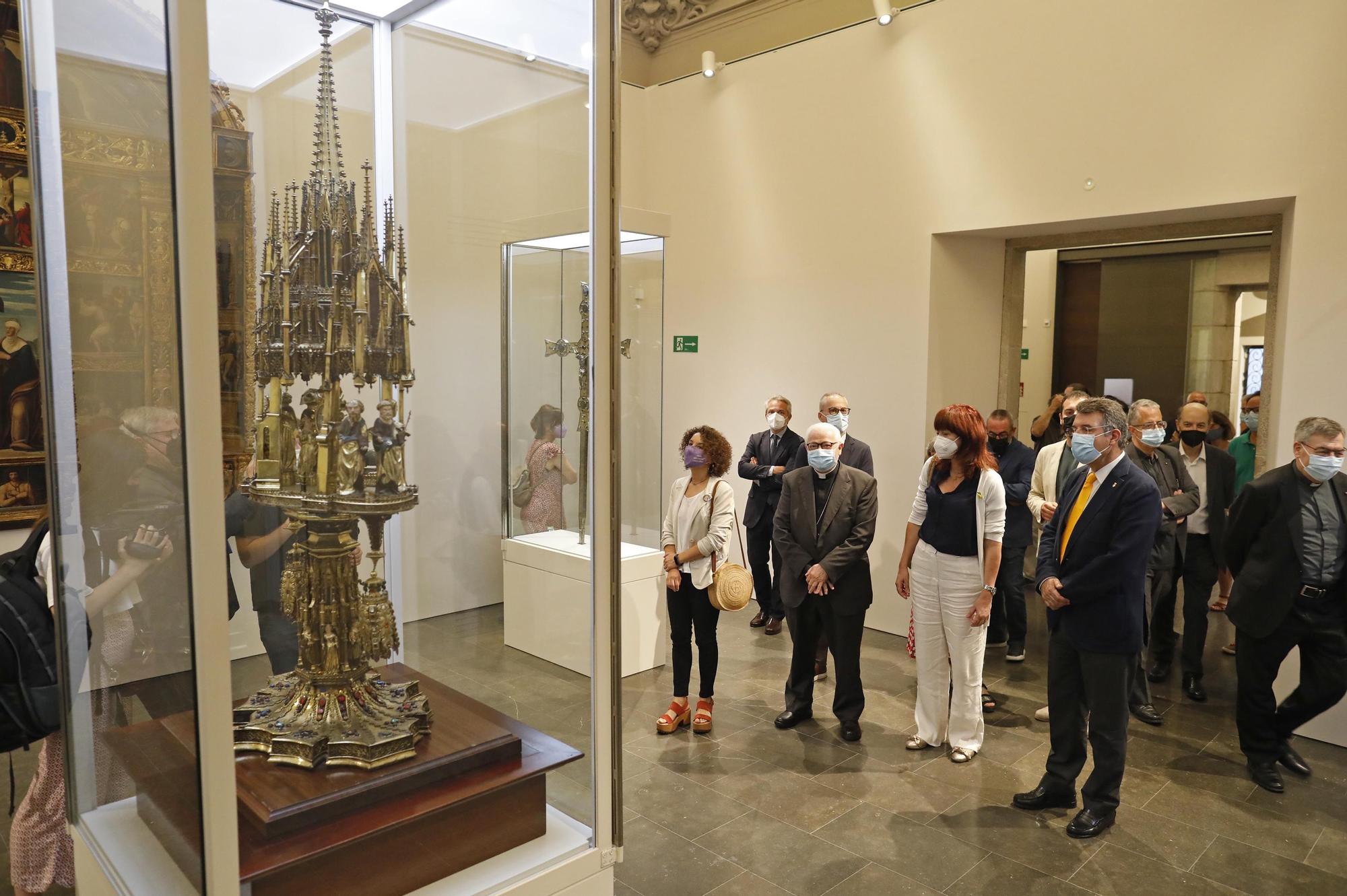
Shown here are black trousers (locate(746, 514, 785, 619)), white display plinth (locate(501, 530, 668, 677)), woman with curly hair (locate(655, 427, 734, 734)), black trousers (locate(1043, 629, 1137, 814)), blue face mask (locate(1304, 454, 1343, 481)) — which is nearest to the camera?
white display plinth (locate(501, 530, 668, 677))

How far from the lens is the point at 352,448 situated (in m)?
2.07

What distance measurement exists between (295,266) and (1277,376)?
6.15 meters

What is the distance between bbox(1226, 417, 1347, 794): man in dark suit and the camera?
4.59 meters

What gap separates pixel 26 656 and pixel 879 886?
126 inches

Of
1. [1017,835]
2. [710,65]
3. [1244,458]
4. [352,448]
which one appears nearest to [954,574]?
[1017,835]

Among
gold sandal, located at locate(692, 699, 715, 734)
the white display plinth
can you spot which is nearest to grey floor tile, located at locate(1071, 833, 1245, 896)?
gold sandal, located at locate(692, 699, 715, 734)

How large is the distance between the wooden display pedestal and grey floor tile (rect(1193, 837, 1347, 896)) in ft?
10.2

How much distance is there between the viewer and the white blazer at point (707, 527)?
504cm

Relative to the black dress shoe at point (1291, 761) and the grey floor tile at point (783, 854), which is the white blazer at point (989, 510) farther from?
the black dress shoe at point (1291, 761)

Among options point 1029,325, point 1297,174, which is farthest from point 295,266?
point 1029,325

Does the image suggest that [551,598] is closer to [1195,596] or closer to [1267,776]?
[1267,776]

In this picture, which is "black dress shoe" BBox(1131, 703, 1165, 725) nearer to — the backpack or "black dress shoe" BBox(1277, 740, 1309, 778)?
"black dress shoe" BBox(1277, 740, 1309, 778)

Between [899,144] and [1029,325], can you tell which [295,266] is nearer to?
[899,144]

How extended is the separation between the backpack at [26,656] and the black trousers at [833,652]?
12.0ft
